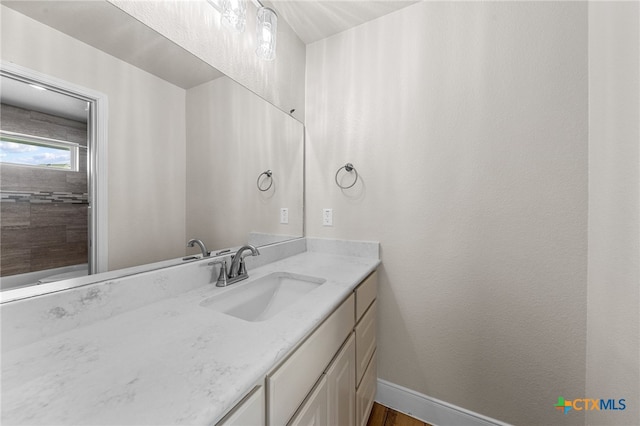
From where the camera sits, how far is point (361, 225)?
157 cm

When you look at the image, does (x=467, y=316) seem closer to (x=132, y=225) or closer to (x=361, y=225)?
(x=361, y=225)

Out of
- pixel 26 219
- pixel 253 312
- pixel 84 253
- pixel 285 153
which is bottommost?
pixel 253 312

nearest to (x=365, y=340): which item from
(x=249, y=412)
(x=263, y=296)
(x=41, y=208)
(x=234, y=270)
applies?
(x=263, y=296)

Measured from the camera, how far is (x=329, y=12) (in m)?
1.48

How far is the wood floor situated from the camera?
1.36 meters

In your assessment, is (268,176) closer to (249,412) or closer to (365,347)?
(365,347)

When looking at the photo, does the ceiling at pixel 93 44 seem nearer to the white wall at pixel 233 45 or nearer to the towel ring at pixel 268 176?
the white wall at pixel 233 45

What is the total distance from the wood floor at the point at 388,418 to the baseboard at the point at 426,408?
0.02 m

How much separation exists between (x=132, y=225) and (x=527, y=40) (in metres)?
1.89

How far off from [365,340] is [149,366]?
1.01 m

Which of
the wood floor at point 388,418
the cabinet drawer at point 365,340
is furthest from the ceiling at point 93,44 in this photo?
the wood floor at point 388,418

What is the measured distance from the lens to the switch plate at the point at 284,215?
63.0 inches

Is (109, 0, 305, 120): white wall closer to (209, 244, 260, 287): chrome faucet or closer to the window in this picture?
the window

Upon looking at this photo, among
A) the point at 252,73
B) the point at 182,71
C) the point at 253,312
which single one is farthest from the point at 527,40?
the point at 253,312
